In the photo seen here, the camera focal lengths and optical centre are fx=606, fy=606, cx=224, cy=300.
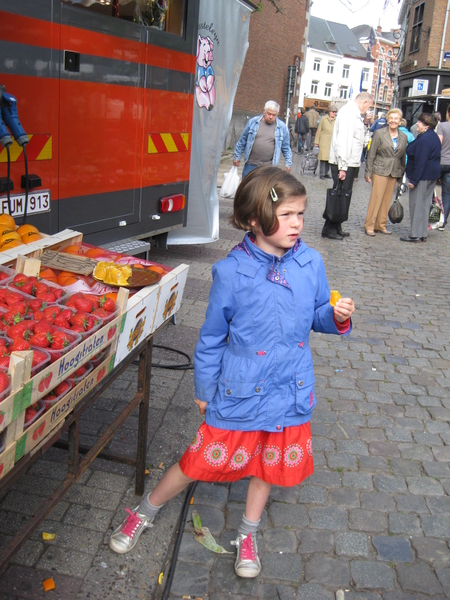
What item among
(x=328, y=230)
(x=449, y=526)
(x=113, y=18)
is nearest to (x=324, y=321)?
(x=449, y=526)

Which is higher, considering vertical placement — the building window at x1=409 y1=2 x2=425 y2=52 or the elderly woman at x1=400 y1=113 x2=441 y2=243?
the building window at x1=409 y1=2 x2=425 y2=52

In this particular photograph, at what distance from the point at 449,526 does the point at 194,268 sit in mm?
4903

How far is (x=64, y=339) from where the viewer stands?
6.91 ft

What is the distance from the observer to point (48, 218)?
433cm

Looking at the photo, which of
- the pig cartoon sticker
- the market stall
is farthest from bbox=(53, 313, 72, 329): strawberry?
the pig cartoon sticker

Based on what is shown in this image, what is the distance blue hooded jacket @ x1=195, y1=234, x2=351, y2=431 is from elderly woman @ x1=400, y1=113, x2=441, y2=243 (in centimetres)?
807

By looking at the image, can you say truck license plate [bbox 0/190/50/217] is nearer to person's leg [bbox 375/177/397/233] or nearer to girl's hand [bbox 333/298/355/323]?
girl's hand [bbox 333/298/355/323]

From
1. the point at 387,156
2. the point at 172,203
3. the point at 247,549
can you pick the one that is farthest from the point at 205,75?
the point at 247,549

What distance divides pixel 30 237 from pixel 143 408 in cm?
109

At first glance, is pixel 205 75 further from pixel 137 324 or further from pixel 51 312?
pixel 51 312

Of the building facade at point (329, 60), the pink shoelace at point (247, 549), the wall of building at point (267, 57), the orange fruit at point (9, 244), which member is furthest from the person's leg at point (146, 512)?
the building facade at point (329, 60)

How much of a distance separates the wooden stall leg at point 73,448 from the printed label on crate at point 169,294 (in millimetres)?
767

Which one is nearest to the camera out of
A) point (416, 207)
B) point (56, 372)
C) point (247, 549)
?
point (56, 372)

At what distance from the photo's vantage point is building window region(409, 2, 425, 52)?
33750 mm
